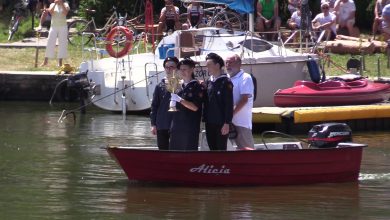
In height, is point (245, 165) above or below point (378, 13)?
below

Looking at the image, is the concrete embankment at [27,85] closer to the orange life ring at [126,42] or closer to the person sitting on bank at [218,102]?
the orange life ring at [126,42]

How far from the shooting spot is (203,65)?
22406 millimetres

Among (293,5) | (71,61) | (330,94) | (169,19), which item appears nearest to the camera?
(330,94)

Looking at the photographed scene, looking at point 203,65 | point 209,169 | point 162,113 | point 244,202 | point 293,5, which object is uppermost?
point 293,5

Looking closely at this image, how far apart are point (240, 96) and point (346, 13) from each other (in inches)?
595

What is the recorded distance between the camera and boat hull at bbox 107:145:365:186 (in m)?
14.5

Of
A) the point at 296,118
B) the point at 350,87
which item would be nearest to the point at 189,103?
the point at 296,118

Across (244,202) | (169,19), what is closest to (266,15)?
(169,19)

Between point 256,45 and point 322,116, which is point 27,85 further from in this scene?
point 322,116

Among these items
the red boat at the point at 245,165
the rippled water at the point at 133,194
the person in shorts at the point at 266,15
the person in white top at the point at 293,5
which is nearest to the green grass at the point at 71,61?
the person in shorts at the point at 266,15

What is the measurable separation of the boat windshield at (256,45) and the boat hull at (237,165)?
27.4 ft

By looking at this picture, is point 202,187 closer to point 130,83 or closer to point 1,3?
point 130,83

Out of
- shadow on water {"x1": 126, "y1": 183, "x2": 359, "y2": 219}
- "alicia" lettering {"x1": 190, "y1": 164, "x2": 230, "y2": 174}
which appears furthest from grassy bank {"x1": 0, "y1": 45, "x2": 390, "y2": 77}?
"alicia" lettering {"x1": 190, "y1": 164, "x2": 230, "y2": 174}

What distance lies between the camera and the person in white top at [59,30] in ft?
89.2
